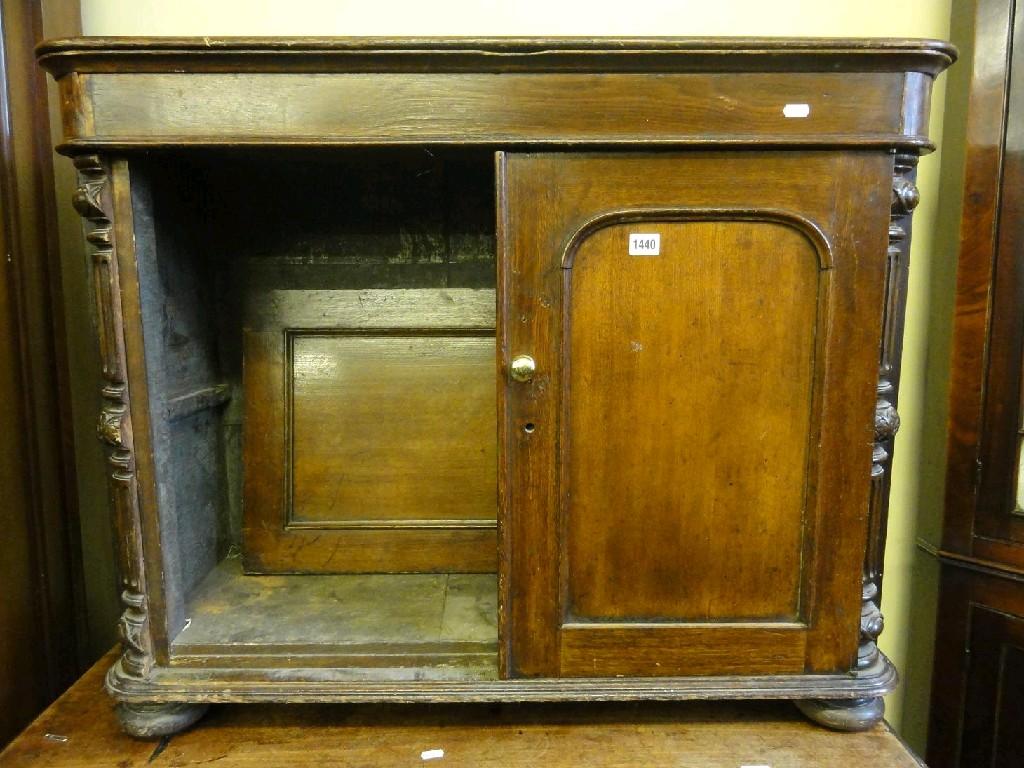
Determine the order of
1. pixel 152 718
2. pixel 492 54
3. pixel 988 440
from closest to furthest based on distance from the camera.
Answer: pixel 492 54
pixel 152 718
pixel 988 440

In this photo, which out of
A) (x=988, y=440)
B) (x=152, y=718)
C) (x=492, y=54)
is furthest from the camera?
(x=988, y=440)

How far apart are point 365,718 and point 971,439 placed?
4.54ft

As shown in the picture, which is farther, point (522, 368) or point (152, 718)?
point (152, 718)

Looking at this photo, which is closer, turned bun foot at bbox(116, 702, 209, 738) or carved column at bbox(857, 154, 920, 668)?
→ carved column at bbox(857, 154, 920, 668)

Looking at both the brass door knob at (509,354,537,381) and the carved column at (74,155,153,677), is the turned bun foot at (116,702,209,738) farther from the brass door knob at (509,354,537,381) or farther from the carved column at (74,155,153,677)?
the brass door knob at (509,354,537,381)

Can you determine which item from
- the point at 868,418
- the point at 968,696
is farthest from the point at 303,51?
the point at 968,696

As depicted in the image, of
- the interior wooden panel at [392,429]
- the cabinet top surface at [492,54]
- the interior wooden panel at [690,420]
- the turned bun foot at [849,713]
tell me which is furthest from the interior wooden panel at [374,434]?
the turned bun foot at [849,713]

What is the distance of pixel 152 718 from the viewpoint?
43.8 inches

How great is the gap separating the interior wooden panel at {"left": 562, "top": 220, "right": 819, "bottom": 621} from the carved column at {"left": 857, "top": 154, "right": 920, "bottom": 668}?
4.6 inches

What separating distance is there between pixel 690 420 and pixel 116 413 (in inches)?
38.0

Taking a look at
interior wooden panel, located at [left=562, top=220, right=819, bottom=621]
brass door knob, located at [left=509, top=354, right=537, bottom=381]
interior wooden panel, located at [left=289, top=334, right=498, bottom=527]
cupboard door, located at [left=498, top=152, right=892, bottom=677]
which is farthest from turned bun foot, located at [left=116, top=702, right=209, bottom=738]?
brass door knob, located at [left=509, top=354, right=537, bottom=381]

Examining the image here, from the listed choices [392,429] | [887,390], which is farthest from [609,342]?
[392,429]

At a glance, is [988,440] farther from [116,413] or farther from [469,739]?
[116,413]

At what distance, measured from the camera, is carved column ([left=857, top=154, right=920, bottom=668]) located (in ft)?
3.27
